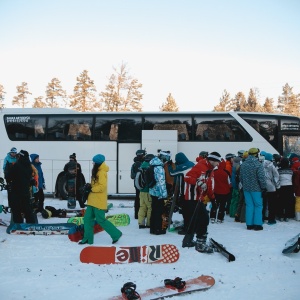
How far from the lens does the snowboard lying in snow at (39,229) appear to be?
7750 millimetres

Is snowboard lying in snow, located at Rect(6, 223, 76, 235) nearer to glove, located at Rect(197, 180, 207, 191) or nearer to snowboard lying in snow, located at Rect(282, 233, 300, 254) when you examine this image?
glove, located at Rect(197, 180, 207, 191)

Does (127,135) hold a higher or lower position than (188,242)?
higher

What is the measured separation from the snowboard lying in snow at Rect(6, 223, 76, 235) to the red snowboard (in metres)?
2.04

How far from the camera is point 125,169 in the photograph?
14719 millimetres

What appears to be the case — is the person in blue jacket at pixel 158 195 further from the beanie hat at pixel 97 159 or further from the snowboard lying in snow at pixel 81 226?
the beanie hat at pixel 97 159

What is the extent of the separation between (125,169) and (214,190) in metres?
6.09

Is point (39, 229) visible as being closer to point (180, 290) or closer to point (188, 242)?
point (188, 242)

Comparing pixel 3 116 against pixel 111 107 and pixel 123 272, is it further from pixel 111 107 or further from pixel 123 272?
pixel 111 107

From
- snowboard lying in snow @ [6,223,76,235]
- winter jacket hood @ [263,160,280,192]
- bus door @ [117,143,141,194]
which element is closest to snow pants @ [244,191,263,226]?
winter jacket hood @ [263,160,280,192]

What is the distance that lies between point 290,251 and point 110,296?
11.9 ft

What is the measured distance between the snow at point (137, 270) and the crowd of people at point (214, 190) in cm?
63

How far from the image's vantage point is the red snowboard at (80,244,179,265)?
5766mm

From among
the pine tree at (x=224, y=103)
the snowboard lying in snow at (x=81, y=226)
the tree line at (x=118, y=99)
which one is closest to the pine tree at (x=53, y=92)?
the tree line at (x=118, y=99)

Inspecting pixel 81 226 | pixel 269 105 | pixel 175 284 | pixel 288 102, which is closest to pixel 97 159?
pixel 81 226
